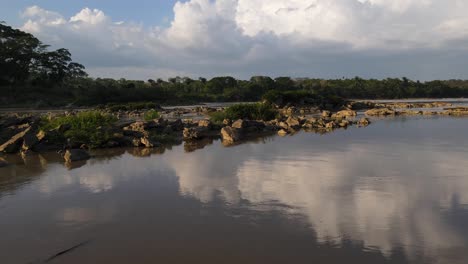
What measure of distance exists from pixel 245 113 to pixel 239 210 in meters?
23.7

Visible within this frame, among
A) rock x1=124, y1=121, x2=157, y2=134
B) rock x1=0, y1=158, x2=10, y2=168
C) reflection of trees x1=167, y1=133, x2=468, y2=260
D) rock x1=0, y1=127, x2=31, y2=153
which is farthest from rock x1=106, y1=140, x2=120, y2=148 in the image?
A: rock x1=0, y1=158, x2=10, y2=168

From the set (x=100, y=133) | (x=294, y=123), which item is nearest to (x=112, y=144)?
(x=100, y=133)

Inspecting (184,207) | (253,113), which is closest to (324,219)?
(184,207)

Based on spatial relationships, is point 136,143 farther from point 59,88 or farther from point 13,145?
point 59,88

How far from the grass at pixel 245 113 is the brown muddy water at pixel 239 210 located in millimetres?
15660

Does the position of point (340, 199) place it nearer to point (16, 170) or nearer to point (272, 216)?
point (272, 216)

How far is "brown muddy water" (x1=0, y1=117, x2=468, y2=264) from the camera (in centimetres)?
628

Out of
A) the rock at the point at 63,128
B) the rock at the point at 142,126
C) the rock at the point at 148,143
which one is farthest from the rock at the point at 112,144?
the rock at the point at 142,126

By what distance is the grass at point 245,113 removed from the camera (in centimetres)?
3056

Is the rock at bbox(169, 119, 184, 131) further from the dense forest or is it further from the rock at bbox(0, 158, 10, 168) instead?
the dense forest

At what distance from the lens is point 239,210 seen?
8.31 metres

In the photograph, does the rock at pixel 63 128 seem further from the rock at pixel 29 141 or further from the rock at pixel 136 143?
the rock at pixel 136 143

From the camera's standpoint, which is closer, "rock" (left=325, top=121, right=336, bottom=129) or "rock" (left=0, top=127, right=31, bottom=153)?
"rock" (left=0, top=127, right=31, bottom=153)

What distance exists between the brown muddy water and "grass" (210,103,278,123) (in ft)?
51.4
